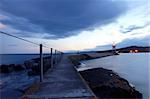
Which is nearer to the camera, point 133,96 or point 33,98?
point 33,98

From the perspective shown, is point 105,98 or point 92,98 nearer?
point 92,98

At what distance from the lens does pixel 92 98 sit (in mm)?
5195

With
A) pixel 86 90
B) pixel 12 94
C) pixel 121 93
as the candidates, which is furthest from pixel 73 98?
pixel 12 94

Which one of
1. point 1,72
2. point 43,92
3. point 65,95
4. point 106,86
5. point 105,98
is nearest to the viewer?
point 65,95

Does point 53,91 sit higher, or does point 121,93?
point 53,91

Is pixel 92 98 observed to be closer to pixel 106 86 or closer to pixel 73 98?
pixel 73 98

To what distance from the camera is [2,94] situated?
14.1 m

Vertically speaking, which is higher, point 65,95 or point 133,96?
point 65,95

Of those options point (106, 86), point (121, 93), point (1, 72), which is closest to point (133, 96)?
point (121, 93)

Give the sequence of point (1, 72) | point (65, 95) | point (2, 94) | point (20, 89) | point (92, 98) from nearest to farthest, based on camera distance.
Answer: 1. point (92, 98)
2. point (65, 95)
3. point (2, 94)
4. point (20, 89)
5. point (1, 72)

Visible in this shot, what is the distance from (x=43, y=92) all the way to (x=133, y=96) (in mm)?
6526

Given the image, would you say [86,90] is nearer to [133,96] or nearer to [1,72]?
[133,96]

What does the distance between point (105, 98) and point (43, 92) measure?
5.28m

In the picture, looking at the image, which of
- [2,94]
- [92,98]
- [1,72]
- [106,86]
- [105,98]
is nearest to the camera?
[92,98]
